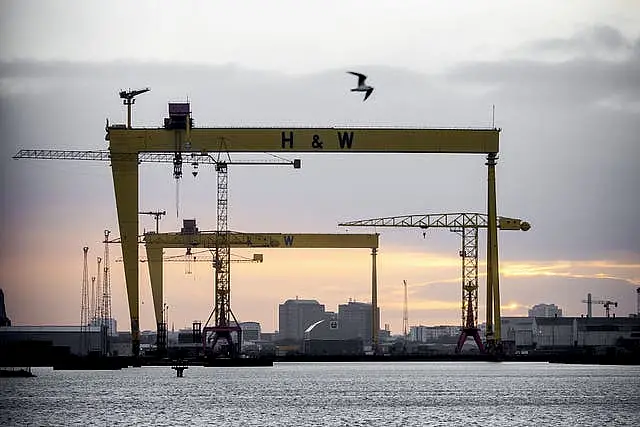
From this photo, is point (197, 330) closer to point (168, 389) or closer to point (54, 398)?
point (168, 389)

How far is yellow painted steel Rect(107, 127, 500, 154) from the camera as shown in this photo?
87.8 meters

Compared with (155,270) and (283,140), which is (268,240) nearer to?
(155,270)

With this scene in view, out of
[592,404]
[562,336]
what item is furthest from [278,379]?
[562,336]

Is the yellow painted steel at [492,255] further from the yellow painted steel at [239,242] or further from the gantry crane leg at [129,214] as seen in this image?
the yellow painted steel at [239,242]

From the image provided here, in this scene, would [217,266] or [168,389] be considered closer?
[168,389]

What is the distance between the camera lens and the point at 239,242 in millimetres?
129750

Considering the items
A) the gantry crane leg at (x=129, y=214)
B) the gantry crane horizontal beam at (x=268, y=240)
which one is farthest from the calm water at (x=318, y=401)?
the gantry crane horizontal beam at (x=268, y=240)

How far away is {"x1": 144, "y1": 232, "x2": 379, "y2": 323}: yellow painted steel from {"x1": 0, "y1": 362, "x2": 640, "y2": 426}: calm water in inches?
1368

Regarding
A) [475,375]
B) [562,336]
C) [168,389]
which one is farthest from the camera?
[562,336]

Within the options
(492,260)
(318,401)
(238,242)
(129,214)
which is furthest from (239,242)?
(318,401)

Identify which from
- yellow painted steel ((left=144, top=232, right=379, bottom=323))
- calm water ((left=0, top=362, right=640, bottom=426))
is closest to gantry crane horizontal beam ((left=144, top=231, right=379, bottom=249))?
yellow painted steel ((left=144, top=232, right=379, bottom=323))

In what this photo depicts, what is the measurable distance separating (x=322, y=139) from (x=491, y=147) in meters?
11.3

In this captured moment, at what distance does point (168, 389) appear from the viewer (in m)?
76.3

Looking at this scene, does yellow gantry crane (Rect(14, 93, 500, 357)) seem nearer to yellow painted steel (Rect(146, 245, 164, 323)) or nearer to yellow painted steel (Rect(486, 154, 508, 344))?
yellow painted steel (Rect(486, 154, 508, 344))
